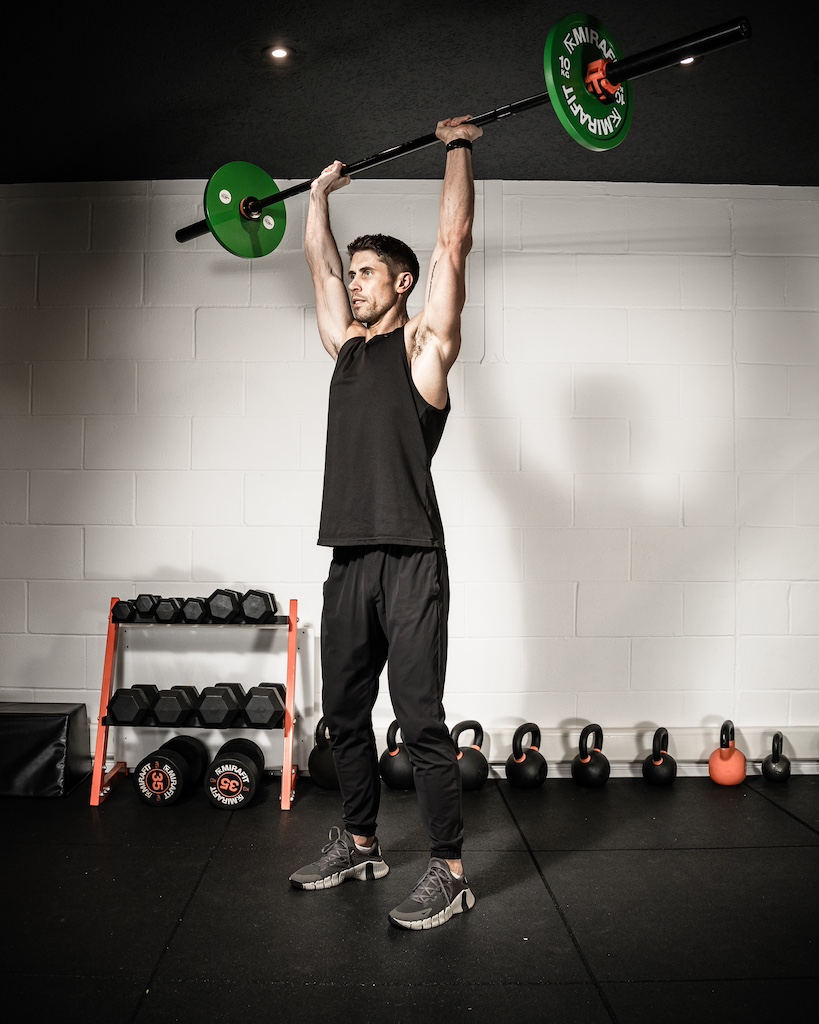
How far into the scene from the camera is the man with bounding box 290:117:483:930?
7.04 feet

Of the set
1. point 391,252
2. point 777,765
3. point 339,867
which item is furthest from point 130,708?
point 777,765

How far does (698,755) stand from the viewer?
3.33m

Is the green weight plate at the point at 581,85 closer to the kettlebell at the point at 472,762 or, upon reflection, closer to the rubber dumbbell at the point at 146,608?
the kettlebell at the point at 472,762

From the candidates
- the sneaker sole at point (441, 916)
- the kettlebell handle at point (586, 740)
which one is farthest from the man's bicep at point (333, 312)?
the kettlebell handle at point (586, 740)

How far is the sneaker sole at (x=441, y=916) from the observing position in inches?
81.3

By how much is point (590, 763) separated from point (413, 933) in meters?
1.27

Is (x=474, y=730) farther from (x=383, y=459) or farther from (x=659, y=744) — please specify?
(x=383, y=459)

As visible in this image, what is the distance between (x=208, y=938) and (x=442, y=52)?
8.03 ft

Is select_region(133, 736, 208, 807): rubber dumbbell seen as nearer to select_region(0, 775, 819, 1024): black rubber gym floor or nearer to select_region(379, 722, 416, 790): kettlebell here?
select_region(0, 775, 819, 1024): black rubber gym floor

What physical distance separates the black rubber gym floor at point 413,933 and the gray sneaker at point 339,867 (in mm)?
40

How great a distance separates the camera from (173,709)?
9.81 ft

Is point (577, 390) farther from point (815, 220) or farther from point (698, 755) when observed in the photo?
point (698, 755)

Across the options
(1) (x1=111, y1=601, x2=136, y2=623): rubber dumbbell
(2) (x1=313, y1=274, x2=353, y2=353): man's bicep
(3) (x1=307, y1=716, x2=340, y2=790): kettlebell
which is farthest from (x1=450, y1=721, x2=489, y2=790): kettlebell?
(2) (x1=313, y1=274, x2=353, y2=353): man's bicep

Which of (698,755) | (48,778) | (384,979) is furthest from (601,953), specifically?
(48,778)
